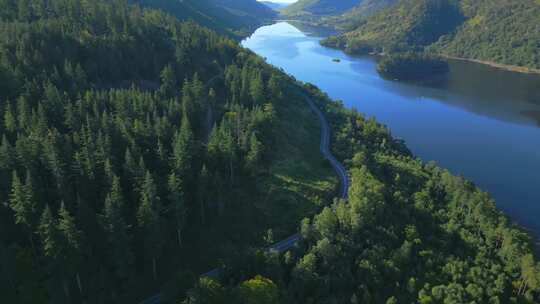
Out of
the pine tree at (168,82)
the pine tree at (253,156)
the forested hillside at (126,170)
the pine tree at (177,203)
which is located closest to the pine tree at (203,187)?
the forested hillside at (126,170)

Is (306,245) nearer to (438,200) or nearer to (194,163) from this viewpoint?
(194,163)

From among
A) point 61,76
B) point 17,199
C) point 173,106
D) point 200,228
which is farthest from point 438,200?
point 61,76

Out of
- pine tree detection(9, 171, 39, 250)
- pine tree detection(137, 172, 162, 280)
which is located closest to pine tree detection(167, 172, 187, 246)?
pine tree detection(137, 172, 162, 280)

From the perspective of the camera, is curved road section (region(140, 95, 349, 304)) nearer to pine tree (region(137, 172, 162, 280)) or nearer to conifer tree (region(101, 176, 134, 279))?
conifer tree (region(101, 176, 134, 279))

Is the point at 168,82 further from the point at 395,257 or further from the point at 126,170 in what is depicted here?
the point at 395,257

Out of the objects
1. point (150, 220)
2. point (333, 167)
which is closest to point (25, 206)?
point (150, 220)

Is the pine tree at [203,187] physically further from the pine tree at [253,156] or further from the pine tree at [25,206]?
the pine tree at [25,206]
